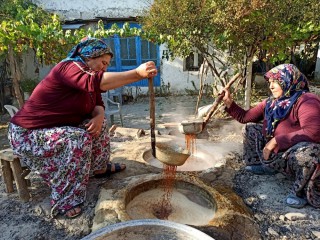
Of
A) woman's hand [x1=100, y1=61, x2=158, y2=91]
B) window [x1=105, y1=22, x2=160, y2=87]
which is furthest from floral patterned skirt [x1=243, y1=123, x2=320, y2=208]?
window [x1=105, y1=22, x2=160, y2=87]

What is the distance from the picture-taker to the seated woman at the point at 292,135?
265 centimetres

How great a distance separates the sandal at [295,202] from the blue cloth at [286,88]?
73cm

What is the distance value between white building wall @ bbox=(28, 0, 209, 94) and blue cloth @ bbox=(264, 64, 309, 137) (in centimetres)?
756

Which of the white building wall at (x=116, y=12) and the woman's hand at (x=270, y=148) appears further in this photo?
the white building wall at (x=116, y=12)

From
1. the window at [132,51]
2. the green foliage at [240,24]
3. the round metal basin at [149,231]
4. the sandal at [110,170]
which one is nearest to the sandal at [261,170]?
the sandal at [110,170]

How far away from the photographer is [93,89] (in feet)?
7.25

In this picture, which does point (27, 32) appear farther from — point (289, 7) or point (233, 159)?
point (289, 7)

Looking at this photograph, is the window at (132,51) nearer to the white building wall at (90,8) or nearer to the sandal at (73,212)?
the white building wall at (90,8)

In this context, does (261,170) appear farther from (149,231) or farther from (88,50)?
(88,50)

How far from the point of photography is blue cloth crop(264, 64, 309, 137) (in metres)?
2.86

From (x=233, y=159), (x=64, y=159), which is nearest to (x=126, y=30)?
(x=233, y=159)

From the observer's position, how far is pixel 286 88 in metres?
2.89

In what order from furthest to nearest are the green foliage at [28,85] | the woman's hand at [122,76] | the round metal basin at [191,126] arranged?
the green foliage at [28,85] → the round metal basin at [191,126] → the woman's hand at [122,76]

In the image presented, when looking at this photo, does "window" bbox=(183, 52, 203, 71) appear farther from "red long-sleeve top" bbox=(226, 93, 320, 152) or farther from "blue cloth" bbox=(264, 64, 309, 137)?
"red long-sleeve top" bbox=(226, 93, 320, 152)
